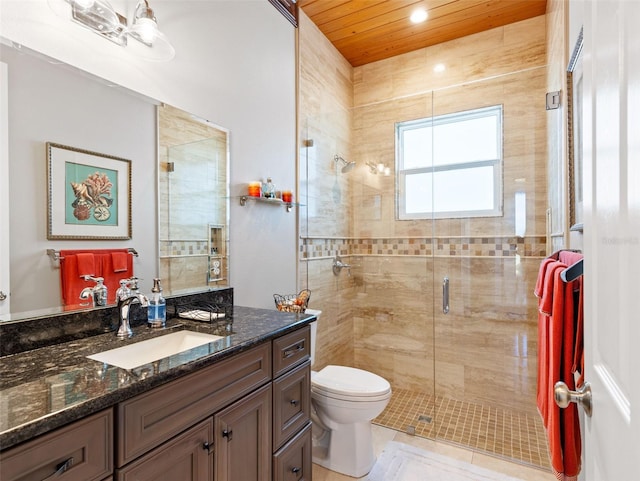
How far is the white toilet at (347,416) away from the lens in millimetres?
1884

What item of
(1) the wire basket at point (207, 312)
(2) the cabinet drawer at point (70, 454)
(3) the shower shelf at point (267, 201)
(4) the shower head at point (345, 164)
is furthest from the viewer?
(4) the shower head at point (345, 164)

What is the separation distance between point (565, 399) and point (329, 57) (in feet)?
9.76

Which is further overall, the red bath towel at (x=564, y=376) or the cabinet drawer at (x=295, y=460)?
the cabinet drawer at (x=295, y=460)

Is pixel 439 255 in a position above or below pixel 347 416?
above

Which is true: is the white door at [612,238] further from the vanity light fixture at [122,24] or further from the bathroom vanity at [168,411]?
the vanity light fixture at [122,24]

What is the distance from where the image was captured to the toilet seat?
6.16 feet

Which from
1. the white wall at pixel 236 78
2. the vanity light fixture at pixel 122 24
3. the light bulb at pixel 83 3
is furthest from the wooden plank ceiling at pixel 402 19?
the light bulb at pixel 83 3

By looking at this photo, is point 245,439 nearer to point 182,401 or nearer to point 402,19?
point 182,401

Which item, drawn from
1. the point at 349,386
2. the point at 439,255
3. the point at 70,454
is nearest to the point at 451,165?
the point at 439,255

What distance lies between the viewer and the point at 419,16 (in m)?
2.62

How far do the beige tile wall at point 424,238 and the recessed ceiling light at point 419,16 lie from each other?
0.42 m

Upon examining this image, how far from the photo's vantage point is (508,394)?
8.70 ft

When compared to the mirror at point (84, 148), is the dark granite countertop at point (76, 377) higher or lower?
lower

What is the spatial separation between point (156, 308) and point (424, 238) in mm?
2208
